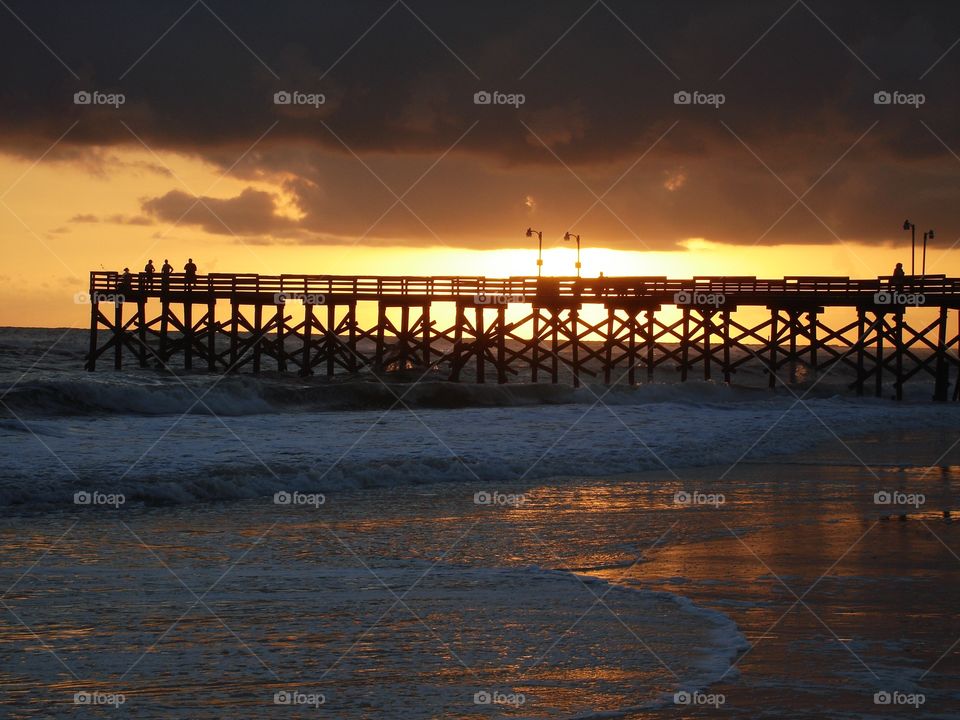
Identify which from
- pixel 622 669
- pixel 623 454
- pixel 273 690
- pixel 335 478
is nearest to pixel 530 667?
pixel 622 669

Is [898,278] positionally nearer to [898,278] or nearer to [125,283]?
[898,278]

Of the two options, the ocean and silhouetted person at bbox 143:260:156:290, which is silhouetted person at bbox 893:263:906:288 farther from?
silhouetted person at bbox 143:260:156:290

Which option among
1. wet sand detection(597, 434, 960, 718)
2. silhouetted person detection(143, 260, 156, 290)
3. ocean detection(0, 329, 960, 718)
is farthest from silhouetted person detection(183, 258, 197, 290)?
wet sand detection(597, 434, 960, 718)

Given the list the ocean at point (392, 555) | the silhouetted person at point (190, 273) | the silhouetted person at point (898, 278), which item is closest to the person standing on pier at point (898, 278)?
the silhouetted person at point (898, 278)

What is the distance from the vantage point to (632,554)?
37.2 feet

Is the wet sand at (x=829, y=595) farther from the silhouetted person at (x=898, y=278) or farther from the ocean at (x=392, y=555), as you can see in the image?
the silhouetted person at (x=898, y=278)

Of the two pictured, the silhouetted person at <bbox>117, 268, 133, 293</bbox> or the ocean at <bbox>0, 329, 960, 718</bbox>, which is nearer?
the ocean at <bbox>0, 329, 960, 718</bbox>

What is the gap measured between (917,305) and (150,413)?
24638 millimetres

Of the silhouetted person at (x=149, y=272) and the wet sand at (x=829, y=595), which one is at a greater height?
the silhouetted person at (x=149, y=272)

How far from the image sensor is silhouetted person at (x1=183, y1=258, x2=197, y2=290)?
1720 inches

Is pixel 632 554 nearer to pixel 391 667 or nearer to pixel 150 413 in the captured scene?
pixel 391 667

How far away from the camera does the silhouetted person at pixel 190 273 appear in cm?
4369

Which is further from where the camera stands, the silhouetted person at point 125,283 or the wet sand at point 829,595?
the silhouetted person at point 125,283

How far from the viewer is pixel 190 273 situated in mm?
44219
